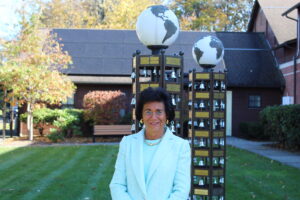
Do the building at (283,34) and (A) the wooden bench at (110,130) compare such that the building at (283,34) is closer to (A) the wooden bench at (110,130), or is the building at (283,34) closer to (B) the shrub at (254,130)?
(B) the shrub at (254,130)

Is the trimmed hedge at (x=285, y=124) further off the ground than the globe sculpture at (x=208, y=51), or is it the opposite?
the globe sculpture at (x=208, y=51)

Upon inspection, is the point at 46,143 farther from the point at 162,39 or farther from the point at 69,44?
the point at 162,39

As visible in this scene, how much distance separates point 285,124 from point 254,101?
6515 millimetres

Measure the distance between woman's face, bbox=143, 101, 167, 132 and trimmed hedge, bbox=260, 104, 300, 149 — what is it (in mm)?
12189

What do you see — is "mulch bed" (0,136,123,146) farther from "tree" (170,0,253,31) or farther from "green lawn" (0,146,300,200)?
"tree" (170,0,253,31)

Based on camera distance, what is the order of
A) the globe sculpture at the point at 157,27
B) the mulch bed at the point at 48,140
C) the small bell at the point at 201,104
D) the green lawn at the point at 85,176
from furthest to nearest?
the mulch bed at the point at 48,140, the green lawn at the point at 85,176, the small bell at the point at 201,104, the globe sculpture at the point at 157,27

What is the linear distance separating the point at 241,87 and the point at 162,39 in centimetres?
1635

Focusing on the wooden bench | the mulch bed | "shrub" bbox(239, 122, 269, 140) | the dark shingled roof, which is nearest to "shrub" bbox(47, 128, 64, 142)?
the mulch bed

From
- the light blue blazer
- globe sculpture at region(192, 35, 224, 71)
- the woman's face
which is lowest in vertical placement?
the light blue blazer

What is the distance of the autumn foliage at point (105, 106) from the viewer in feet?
57.7

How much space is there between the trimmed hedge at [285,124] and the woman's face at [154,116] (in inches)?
480

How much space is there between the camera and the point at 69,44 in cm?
2186

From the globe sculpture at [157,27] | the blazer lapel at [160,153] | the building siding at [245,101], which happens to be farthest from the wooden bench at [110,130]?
the blazer lapel at [160,153]

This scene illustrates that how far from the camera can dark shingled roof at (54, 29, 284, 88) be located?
20828 mm
